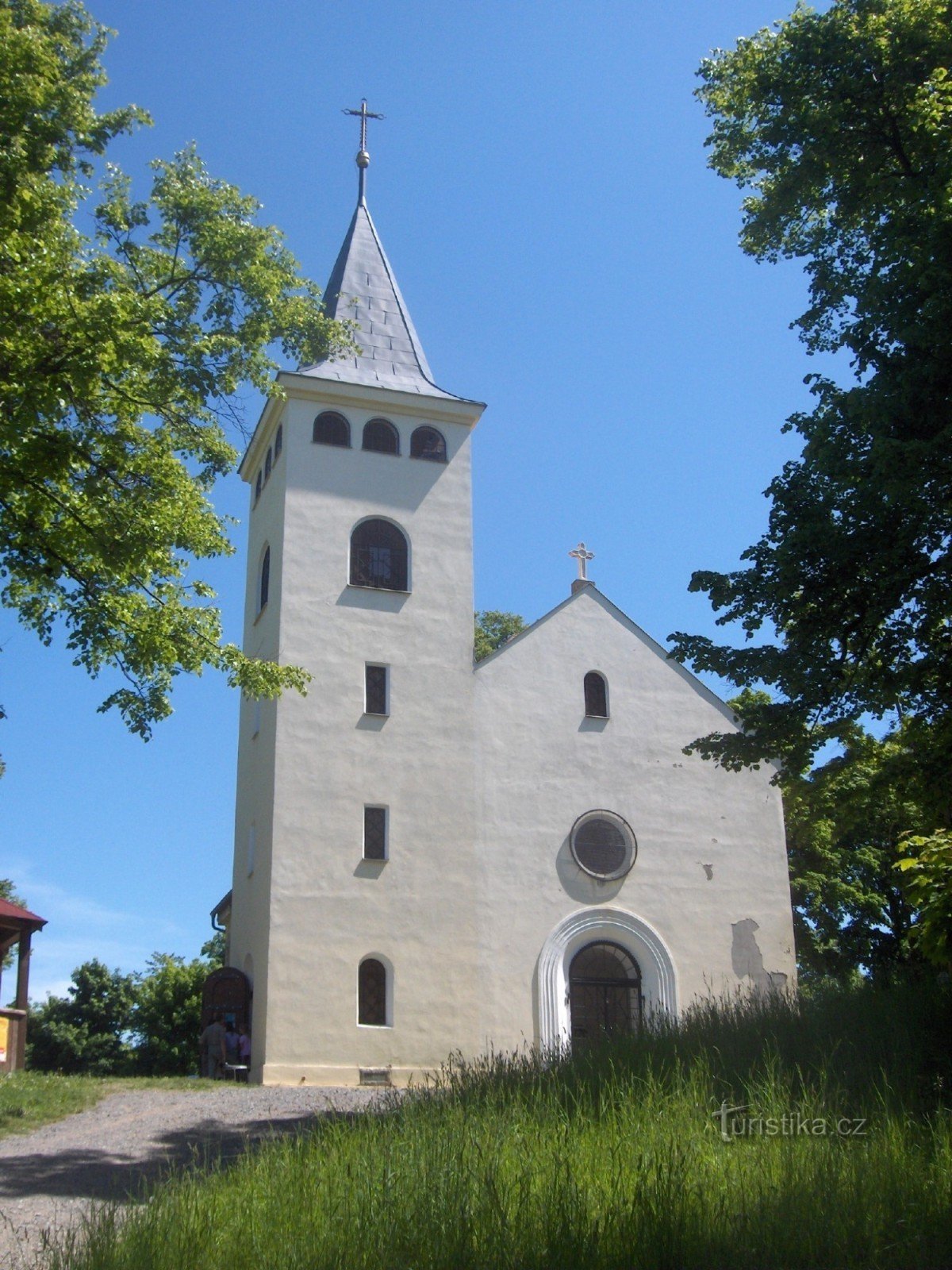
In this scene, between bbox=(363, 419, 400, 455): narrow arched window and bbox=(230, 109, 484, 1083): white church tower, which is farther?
bbox=(363, 419, 400, 455): narrow arched window

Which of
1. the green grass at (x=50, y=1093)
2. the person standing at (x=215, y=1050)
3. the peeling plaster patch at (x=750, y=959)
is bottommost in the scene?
the green grass at (x=50, y=1093)

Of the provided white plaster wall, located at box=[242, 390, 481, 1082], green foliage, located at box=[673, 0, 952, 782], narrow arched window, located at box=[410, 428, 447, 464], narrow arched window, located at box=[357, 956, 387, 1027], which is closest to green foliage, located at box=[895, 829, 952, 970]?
green foliage, located at box=[673, 0, 952, 782]

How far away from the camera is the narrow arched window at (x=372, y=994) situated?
2142cm

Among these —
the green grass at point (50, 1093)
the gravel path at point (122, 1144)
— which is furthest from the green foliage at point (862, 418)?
the green grass at point (50, 1093)

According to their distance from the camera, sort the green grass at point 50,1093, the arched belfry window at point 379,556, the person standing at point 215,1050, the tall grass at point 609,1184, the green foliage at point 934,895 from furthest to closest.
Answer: the arched belfry window at point 379,556 → the person standing at point 215,1050 → the green grass at point 50,1093 → the green foliage at point 934,895 → the tall grass at point 609,1184

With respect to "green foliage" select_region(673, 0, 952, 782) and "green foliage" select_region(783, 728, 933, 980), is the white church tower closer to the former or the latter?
"green foliage" select_region(783, 728, 933, 980)

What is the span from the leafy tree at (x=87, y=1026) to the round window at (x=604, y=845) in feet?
56.6

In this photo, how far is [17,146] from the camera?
11688 mm

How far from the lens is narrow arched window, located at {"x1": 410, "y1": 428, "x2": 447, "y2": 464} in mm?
25906

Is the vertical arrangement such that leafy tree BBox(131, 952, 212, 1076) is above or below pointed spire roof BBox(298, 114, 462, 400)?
below

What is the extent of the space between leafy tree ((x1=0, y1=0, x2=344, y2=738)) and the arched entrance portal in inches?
421

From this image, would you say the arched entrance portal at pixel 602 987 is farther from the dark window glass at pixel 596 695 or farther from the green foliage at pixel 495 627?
the green foliage at pixel 495 627

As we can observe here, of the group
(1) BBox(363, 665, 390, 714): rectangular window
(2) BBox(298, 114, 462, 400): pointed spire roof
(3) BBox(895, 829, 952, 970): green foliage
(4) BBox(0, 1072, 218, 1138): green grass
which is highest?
(2) BBox(298, 114, 462, 400): pointed spire roof

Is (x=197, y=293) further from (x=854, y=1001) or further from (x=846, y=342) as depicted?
(x=854, y=1001)
